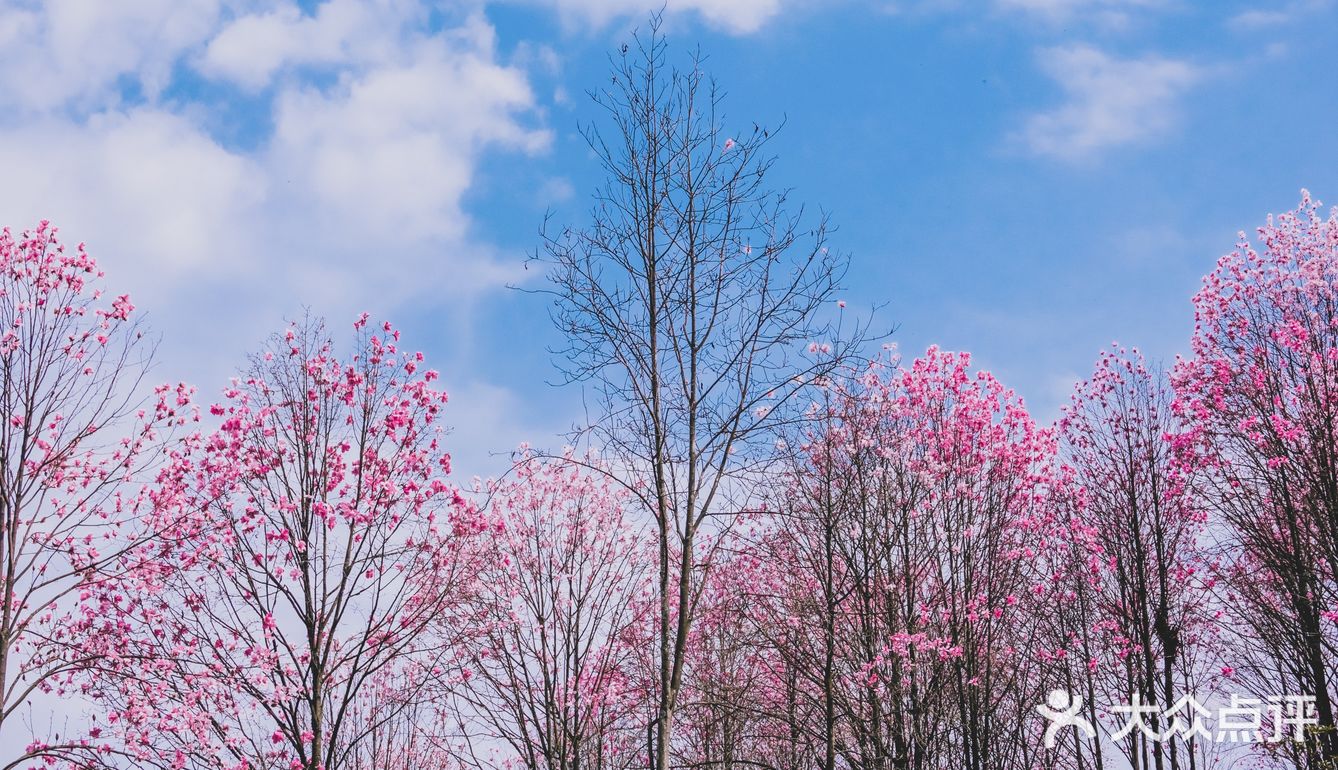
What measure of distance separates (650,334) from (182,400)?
7.04 m

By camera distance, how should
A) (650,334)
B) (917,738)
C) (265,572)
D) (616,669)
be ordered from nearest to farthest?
1. (650,334)
2. (265,572)
3. (917,738)
4. (616,669)

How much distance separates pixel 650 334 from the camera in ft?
34.6

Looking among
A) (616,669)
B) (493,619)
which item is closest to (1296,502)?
(616,669)

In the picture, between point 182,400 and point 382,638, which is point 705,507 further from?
point 182,400

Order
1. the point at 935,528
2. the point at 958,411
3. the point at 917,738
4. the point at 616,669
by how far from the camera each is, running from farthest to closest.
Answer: the point at 616,669, the point at 958,411, the point at 935,528, the point at 917,738

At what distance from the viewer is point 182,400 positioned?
1362 cm

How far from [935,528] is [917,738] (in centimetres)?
299

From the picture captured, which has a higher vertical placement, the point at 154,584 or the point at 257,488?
the point at 257,488

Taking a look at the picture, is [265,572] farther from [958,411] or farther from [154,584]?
[958,411]

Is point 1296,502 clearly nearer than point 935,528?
No

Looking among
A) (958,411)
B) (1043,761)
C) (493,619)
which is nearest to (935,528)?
(958,411)

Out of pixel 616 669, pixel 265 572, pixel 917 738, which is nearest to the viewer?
pixel 265 572

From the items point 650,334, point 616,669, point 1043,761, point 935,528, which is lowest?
point 1043,761

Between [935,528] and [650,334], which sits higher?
[650,334]
